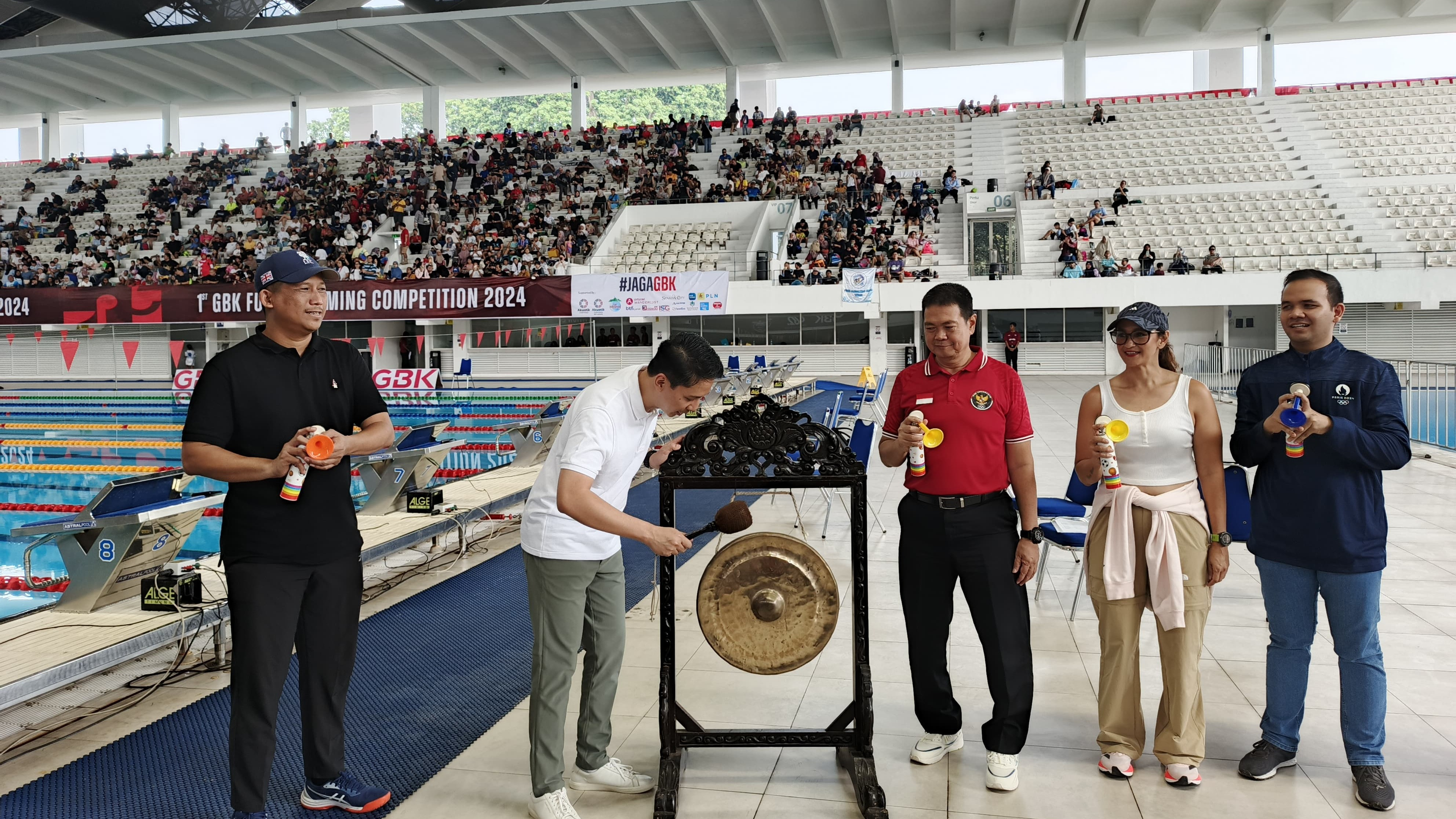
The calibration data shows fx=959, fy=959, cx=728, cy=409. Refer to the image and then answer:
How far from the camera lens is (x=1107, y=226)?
25641 millimetres

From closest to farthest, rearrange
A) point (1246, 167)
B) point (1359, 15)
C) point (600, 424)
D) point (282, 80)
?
point (600, 424) < point (1246, 167) < point (1359, 15) < point (282, 80)

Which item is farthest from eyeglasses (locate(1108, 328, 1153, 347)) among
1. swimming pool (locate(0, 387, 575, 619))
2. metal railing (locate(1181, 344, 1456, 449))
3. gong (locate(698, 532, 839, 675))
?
swimming pool (locate(0, 387, 575, 619))

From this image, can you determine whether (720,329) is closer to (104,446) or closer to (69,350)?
(104,446)

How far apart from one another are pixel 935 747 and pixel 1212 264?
2218cm

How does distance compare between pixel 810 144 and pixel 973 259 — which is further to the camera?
pixel 810 144

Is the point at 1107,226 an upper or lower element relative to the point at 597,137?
lower

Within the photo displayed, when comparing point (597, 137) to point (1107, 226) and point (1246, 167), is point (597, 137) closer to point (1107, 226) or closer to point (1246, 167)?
point (1107, 226)

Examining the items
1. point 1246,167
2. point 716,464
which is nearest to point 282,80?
point 1246,167

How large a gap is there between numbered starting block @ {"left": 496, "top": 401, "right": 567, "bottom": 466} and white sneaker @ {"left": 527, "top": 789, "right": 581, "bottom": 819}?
5.57m

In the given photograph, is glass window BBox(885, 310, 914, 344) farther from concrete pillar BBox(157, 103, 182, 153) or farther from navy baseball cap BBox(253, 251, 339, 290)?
concrete pillar BBox(157, 103, 182, 153)

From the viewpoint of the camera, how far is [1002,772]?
2.96 metres

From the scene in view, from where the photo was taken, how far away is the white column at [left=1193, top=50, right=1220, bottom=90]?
3488 cm

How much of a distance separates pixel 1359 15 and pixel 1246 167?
8020 mm

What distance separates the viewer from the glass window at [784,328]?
26531 millimetres
